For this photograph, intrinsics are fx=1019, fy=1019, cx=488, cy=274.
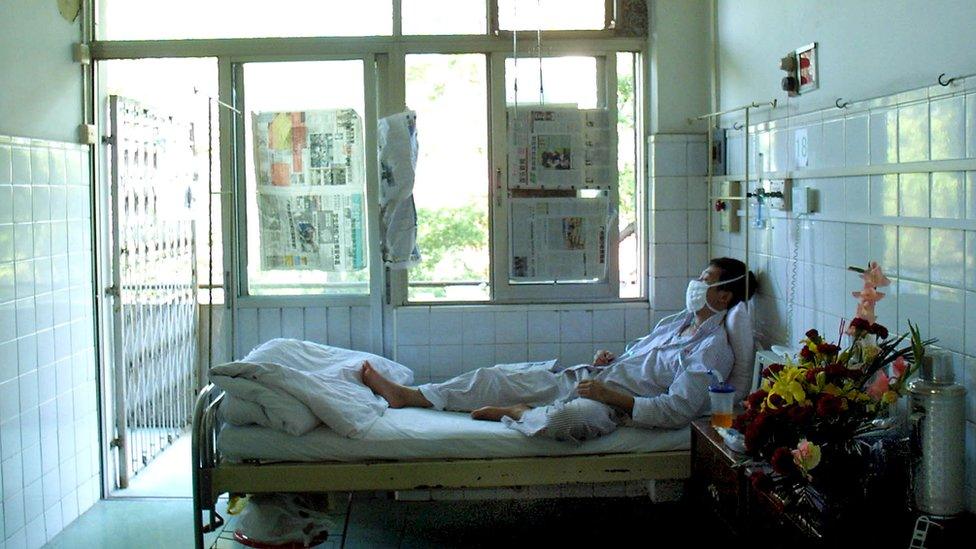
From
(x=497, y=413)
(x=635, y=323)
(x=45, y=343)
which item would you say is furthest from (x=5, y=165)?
(x=635, y=323)

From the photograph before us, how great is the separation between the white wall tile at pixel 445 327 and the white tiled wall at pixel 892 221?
4.57ft

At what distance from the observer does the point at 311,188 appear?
178 inches

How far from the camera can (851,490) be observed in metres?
2.37

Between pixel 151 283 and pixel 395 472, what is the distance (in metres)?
1.79

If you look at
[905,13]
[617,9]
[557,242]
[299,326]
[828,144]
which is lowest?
[299,326]

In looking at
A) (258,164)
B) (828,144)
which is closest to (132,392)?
(258,164)

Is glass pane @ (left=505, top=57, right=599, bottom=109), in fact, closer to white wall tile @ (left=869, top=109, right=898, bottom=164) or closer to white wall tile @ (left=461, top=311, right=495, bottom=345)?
white wall tile @ (left=461, top=311, right=495, bottom=345)

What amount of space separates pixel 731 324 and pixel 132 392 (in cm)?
264

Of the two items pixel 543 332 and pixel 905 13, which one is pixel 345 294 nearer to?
pixel 543 332

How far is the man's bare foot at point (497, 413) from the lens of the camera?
3.74m

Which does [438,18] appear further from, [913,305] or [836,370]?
[836,370]

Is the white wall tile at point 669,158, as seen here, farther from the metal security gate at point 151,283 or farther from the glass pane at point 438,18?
the metal security gate at point 151,283

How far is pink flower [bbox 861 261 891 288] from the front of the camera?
2.65 meters

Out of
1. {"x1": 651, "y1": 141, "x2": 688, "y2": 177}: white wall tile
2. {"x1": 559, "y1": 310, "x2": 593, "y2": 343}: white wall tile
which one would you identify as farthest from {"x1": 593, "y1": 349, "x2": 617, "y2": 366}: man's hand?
{"x1": 651, "y1": 141, "x2": 688, "y2": 177}: white wall tile
